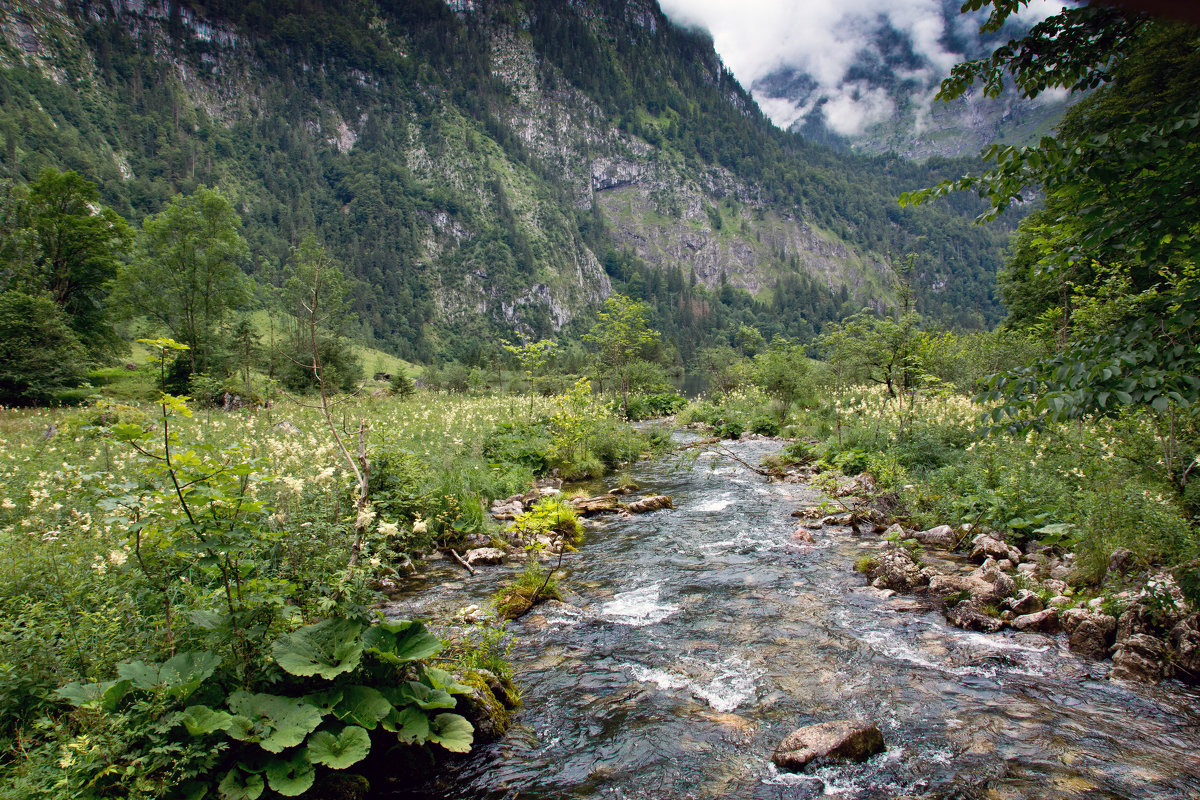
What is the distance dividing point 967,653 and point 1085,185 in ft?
17.4

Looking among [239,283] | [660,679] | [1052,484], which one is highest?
[239,283]

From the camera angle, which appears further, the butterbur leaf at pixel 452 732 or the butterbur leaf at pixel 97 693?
the butterbur leaf at pixel 452 732

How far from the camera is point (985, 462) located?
1244 centimetres

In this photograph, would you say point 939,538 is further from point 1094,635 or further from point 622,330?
point 622,330

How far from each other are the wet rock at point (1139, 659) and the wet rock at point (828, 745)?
302cm

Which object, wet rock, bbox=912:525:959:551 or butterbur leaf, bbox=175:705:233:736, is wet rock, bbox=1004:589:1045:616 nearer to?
wet rock, bbox=912:525:959:551

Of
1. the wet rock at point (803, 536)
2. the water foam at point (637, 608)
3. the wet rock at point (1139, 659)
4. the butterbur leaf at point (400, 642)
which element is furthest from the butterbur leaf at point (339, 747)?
the wet rock at point (803, 536)

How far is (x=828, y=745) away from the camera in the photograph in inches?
201

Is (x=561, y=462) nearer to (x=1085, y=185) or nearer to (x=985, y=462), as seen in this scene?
(x=985, y=462)

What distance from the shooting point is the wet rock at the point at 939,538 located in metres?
10.4

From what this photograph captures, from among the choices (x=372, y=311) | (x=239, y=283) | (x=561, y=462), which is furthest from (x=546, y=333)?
(x=561, y=462)

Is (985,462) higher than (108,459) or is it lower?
higher

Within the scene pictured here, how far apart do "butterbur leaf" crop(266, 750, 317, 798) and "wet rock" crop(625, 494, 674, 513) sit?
35.3ft

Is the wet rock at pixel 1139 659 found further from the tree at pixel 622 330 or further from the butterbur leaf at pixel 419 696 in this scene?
the tree at pixel 622 330
